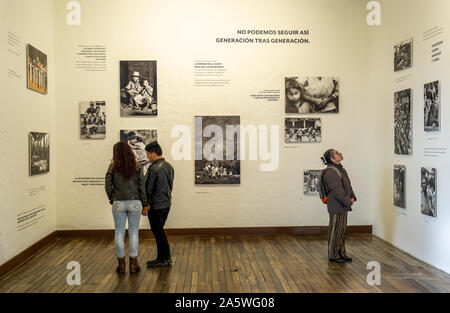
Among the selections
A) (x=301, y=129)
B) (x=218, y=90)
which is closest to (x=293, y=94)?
(x=301, y=129)

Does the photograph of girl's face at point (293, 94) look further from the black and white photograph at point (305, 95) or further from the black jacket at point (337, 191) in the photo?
the black jacket at point (337, 191)

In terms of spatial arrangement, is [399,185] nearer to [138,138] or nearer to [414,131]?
[414,131]

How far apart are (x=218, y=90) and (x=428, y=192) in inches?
178

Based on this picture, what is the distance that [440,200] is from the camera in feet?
20.3

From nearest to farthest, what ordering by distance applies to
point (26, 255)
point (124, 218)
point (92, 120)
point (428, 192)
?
1. point (124, 218)
2. point (428, 192)
3. point (26, 255)
4. point (92, 120)

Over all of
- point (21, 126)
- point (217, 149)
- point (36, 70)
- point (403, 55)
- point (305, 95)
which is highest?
point (403, 55)

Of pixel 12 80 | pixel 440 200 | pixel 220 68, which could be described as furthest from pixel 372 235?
pixel 12 80

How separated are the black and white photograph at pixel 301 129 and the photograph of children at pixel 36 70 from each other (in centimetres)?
504

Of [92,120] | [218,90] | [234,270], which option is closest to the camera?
[234,270]

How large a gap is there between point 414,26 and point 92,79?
637 cm

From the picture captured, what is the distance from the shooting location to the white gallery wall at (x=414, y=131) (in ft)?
20.0

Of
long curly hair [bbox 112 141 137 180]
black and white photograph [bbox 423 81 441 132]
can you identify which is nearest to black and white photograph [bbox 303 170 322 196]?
black and white photograph [bbox 423 81 441 132]

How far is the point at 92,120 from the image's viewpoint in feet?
27.5
